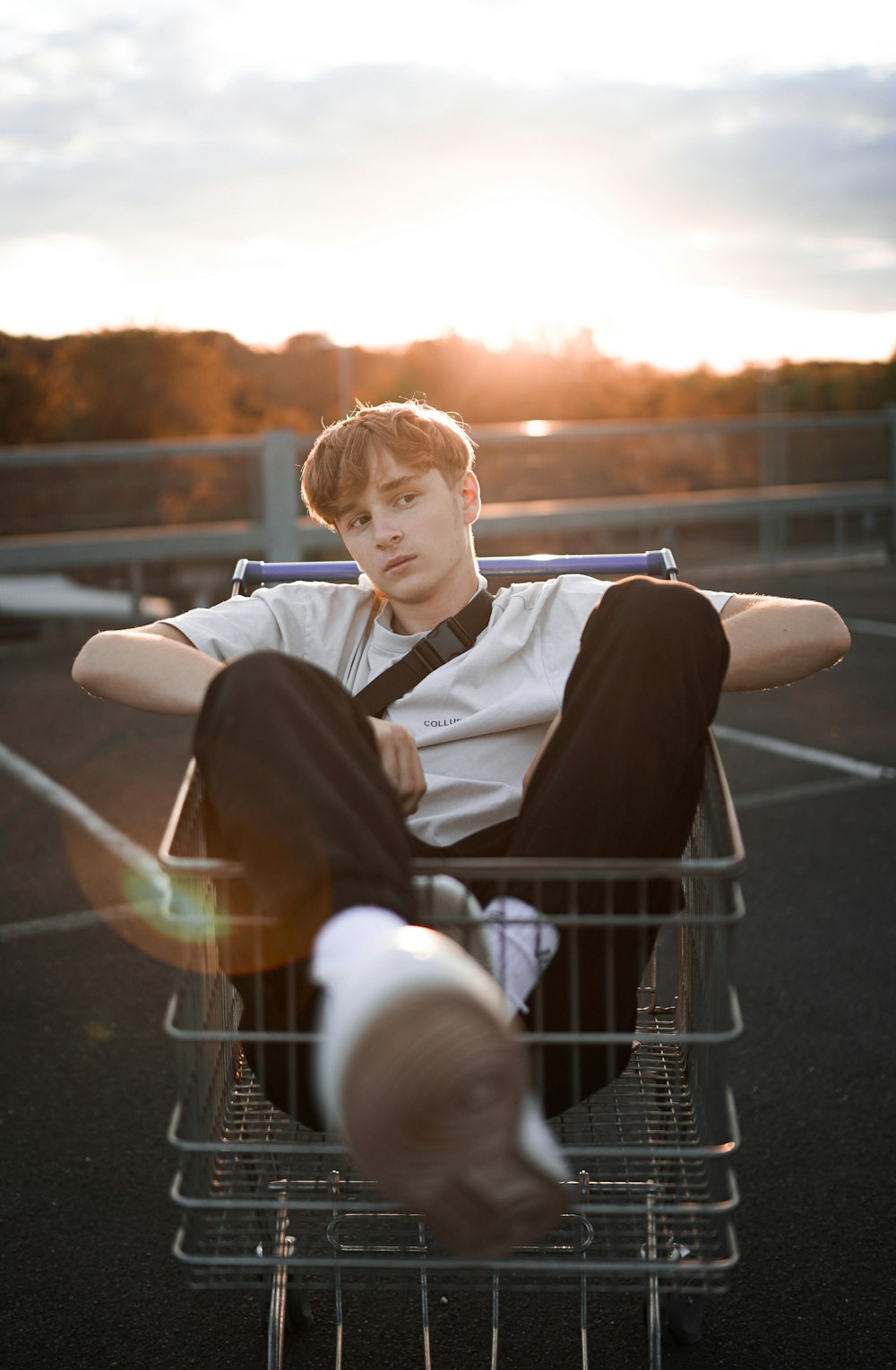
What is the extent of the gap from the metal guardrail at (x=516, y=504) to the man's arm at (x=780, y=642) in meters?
8.55

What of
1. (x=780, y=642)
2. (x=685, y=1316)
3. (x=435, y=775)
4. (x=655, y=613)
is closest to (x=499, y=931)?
(x=655, y=613)

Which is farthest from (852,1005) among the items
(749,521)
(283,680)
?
(749,521)

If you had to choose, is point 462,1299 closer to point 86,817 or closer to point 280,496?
point 86,817

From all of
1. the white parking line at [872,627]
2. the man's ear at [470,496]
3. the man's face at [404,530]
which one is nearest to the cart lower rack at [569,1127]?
the man's face at [404,530]

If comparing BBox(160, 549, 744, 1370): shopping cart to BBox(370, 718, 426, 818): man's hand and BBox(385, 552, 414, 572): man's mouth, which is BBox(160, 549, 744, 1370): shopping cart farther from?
BBox(385, 552, 414, 572): man's mouth

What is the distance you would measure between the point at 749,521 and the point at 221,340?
21.4 m

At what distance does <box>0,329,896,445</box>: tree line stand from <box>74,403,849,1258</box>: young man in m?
20.2

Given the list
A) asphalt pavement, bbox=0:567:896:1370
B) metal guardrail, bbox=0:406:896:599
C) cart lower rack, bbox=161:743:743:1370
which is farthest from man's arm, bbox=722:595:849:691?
metal guardrail, bbox=0:406:896:599

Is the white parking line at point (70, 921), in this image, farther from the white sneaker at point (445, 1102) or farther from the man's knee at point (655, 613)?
the white sneaker at point (445, 1102)

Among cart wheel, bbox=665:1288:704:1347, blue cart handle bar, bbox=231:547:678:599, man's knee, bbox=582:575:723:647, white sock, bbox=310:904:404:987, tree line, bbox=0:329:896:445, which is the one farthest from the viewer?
tree line, bbox=0:329:896:445

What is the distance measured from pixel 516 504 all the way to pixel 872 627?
12.1ft

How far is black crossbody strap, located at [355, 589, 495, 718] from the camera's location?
248 centimetres

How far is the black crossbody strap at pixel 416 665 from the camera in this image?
2.48 m

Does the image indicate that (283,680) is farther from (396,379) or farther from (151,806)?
(396,379)
